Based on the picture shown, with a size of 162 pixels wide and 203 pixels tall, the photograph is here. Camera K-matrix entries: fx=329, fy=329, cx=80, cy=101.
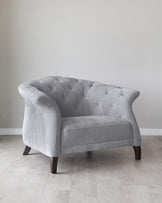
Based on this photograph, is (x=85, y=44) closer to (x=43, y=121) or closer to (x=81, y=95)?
(x=81, y=95)

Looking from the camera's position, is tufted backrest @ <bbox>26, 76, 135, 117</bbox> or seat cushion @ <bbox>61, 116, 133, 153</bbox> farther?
tufted backrest @ <bbox>26, 76, 135, 117</bbox>

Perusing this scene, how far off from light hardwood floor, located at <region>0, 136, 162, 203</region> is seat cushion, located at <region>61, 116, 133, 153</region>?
0.70 feet

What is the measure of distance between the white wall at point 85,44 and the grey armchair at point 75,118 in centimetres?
72

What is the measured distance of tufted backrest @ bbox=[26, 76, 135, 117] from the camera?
3348 millimetres

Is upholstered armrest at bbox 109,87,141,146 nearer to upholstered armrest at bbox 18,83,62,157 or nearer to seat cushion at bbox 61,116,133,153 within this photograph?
seat cushion at bbox 61,116,133,153

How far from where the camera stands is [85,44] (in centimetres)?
416

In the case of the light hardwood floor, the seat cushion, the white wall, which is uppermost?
the white wall

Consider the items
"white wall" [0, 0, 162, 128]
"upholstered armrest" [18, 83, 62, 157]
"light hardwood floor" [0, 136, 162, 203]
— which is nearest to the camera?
"light hardwood floor" [0, 136, 162, 203]

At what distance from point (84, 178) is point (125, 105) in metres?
0.91

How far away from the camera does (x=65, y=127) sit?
2.88 metres

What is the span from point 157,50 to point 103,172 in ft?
6.46

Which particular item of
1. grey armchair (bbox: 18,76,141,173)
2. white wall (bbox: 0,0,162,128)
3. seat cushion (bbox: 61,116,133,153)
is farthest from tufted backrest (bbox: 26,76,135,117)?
white wall (bbox: 0,0,162,128)

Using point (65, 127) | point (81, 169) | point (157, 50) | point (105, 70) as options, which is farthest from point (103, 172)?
point (157, 50)

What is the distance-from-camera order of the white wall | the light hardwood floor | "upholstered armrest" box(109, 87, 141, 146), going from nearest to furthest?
the light hardwood floor, "upholstered armrest" box(109, 87, 141, 146), the white wall
